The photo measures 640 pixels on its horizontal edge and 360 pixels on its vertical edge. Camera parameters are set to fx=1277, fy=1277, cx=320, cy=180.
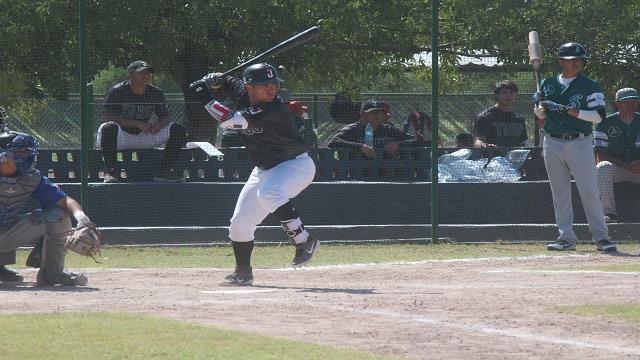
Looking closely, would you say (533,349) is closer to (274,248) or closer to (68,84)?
(274,248)

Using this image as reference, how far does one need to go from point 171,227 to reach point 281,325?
→ 6166 millimetres

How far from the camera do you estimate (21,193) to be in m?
9.70

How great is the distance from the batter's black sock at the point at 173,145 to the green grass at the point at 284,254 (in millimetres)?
1037

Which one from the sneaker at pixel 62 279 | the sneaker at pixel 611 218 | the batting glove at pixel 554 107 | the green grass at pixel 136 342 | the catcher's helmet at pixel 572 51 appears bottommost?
the green grass at pixel 136 342

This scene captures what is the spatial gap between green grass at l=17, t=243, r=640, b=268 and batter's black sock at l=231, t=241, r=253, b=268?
162 centimetres

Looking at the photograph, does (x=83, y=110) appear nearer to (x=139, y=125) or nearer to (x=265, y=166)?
(x=139, y=125)

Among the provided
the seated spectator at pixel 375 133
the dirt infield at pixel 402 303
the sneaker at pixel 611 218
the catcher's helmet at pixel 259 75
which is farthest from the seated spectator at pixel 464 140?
the catcher's helmet at pixel 259 75

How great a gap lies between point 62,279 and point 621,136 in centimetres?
678

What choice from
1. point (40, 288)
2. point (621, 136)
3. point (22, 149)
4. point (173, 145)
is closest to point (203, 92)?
point (22, 149)

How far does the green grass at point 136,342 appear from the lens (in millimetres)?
6566

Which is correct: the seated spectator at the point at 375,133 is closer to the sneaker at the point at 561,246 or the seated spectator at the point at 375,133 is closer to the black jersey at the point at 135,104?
the black jersey at the point at 135,104

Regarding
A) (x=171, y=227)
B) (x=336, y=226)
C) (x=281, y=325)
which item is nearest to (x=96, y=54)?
(x=171, y=227)

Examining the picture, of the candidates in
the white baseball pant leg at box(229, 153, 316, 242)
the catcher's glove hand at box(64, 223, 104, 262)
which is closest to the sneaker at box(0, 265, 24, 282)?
the catcher's glove hand at box(64, 223, 104, 262)

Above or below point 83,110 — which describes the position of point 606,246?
below
